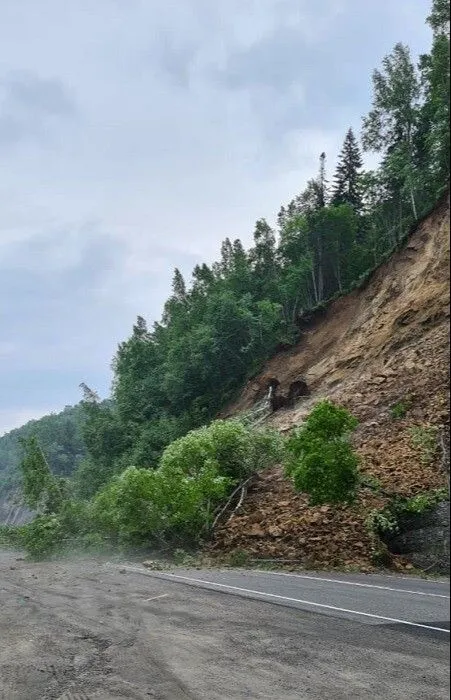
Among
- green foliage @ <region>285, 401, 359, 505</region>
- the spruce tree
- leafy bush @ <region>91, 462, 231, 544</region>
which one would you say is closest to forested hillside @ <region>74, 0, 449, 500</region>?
the spruce tree

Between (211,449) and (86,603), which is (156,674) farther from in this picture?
(211,449)

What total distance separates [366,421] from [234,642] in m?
5.74

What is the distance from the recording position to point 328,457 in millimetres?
11484

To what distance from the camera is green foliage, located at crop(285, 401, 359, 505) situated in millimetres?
11453

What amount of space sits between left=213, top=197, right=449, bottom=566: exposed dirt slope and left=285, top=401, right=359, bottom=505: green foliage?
0.46 meters

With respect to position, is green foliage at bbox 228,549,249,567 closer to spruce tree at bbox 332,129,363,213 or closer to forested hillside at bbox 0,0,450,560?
forested hillside at bbox 0,0,450,560

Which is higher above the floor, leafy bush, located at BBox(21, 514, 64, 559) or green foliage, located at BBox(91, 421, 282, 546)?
green foliage, located at BBox(91, 421, 282, 546)

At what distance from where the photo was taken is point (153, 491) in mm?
17969

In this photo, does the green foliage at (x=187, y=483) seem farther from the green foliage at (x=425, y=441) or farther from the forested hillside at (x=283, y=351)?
the green foliage at (x=425, y=441)

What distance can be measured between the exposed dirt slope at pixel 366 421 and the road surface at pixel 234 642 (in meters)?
1.64

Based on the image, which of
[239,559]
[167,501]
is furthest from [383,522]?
[167,501]

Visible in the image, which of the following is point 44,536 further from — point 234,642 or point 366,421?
point 234,642

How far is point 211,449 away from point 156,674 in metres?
12.6

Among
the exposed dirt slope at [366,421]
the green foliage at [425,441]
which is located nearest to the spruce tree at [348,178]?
the exposed dirt slope at [366,421]
